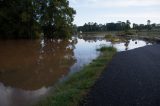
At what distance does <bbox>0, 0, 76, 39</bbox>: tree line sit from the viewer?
6931 centimetres

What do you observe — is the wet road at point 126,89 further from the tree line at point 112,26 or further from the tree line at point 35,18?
the tree line at point 112,26

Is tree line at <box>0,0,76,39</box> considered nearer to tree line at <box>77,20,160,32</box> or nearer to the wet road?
the wet road

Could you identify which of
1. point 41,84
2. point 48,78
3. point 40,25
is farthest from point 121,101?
point 40,25

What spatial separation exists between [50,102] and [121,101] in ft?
8.36

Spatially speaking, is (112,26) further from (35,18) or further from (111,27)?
(35,18)

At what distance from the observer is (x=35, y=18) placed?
7244 centimetres

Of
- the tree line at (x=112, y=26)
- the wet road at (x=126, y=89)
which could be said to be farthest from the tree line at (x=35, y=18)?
the tree line at (x=112, y=26)

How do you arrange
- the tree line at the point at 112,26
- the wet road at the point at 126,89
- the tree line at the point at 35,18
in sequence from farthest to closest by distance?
the tree line at the point at 112,26
the tree line at the point at 35,18
the wet road at the point at 126,89

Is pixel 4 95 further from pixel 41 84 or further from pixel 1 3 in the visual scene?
pixel 1 3

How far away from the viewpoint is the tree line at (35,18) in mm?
69312

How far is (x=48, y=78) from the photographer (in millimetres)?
19922

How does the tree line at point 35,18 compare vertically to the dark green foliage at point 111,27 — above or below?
above

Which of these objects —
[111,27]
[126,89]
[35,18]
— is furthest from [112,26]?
[126,89]

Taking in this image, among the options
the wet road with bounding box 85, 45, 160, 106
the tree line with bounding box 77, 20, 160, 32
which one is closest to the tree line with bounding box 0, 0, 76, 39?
the wet road with bounding box 85, 45, 160, 106
